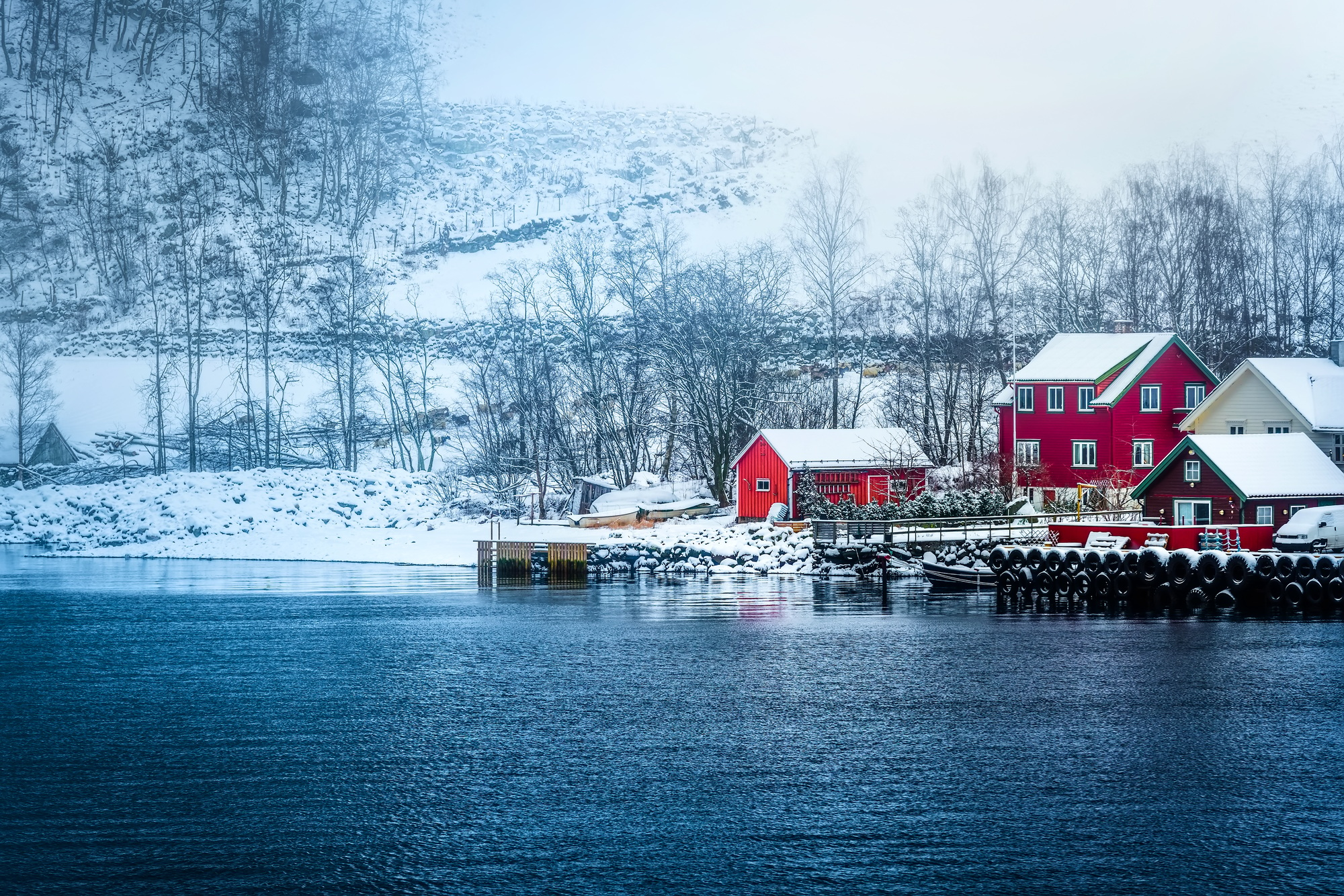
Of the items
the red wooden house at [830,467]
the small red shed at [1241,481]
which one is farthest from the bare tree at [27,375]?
the small red shed at [1241,481]

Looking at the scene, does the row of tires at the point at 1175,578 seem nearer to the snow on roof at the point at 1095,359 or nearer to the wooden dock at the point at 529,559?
the wooden dock at the point at 529,559

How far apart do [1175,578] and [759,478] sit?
→ 21899 mm

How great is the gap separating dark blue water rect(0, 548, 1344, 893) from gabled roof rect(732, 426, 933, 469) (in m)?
20.9

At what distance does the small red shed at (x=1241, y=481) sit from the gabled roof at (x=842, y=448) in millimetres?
13383

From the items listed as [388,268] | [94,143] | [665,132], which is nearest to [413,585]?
[388,268]

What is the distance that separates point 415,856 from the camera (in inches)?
627

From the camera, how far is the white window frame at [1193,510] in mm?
46844

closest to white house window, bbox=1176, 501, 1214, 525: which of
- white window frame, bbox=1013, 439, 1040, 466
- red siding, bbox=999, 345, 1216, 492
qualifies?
red siding, bbox=999, 345, 1216, 492

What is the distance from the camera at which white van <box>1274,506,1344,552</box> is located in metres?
42.4

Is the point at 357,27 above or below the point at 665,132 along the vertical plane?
above

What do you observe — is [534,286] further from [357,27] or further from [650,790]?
[650,790]

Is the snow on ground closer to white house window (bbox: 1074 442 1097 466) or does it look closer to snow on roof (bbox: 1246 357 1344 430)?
white house window (bbox: 1074 442 1097 466)

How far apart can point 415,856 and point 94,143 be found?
404 ft

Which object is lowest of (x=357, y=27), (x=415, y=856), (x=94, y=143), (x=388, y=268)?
(x=415, y=856)
